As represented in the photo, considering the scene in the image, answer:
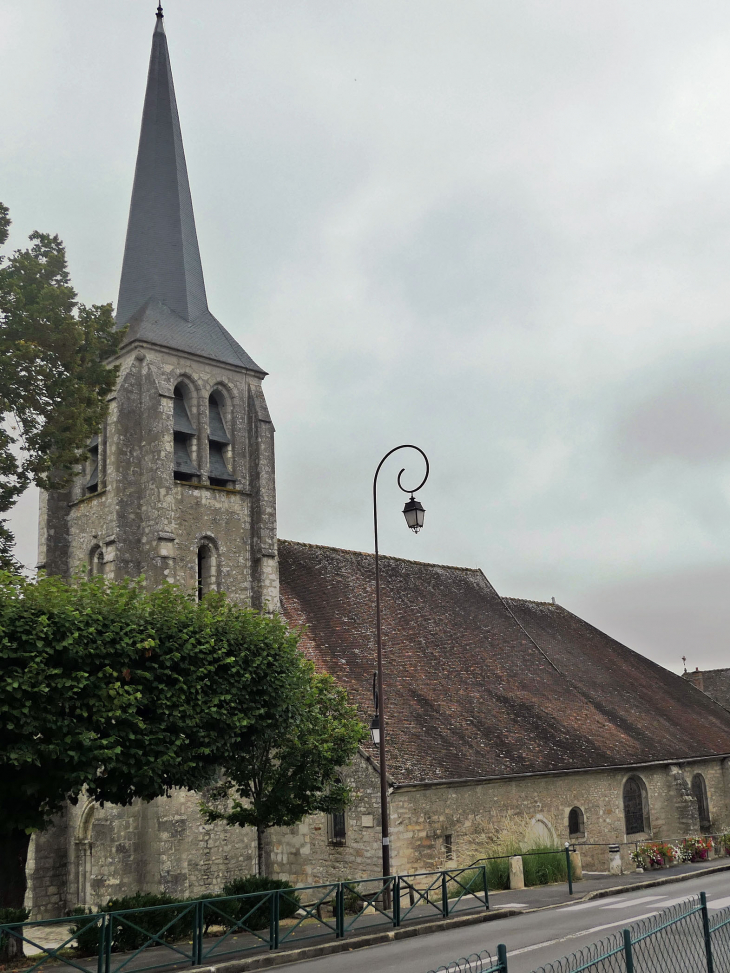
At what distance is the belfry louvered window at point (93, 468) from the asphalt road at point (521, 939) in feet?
50.4

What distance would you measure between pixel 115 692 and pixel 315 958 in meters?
4.76

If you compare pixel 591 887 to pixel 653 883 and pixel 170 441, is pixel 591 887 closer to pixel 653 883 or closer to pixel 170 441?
pixel 653 883

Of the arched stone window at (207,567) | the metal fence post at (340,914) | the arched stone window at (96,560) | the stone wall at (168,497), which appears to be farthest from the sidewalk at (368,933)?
the stone wall at (168,497)

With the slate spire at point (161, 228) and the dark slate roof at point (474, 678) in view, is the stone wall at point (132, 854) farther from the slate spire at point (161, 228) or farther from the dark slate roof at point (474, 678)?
the slate spire at point (161, 228)

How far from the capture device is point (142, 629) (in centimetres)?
1465

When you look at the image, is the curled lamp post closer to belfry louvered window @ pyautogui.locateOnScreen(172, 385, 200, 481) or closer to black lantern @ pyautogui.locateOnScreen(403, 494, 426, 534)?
black lantern @ pyautogui.locateOnScreen(403, 494, 426, 534)

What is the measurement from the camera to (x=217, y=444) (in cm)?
2612

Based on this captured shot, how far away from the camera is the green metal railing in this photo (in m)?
11.1

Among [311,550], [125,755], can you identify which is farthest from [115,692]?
[311,550]

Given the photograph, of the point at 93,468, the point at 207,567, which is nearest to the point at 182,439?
the point at 93,468

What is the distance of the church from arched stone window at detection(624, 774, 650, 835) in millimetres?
78

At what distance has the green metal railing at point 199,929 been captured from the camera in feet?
36.4

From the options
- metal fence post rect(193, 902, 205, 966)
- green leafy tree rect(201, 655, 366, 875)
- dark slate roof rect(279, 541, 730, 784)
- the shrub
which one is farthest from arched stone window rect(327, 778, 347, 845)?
metal fence post rect(193, 902, 205, 966)

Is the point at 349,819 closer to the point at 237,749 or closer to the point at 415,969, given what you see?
the point at 237,749
